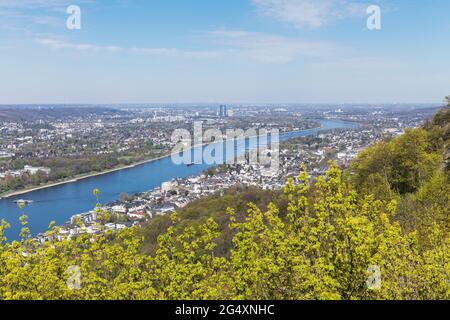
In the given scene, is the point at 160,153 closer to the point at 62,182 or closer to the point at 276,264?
the point at 62,182

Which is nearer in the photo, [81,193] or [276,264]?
[276,264]

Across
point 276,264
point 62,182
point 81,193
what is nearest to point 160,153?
point 62,182

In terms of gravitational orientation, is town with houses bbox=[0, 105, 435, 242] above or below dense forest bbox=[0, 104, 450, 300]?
below

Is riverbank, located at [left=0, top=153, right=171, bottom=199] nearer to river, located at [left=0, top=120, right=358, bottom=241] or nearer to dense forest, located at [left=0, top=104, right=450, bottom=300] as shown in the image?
river, located at [left=0, top=120, right=358, bottom=241]

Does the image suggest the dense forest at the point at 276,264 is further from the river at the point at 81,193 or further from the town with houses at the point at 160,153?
the river at the point at 81,193

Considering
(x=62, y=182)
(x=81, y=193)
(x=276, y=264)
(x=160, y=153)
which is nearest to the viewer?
(x=276, y=264)

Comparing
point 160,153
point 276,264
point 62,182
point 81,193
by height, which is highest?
point 276,264

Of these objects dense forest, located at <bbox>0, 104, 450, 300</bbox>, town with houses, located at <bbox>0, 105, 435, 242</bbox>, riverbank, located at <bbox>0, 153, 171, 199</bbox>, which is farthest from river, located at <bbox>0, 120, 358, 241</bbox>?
dense forest, located at <bbox>0, 104, 450, 300</bbox>

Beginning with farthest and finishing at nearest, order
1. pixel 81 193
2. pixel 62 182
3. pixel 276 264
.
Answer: pixel 62 182 < pixel 81 193 < pixel 276 264

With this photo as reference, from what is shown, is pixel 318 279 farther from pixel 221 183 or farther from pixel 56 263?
pixel 221 183
